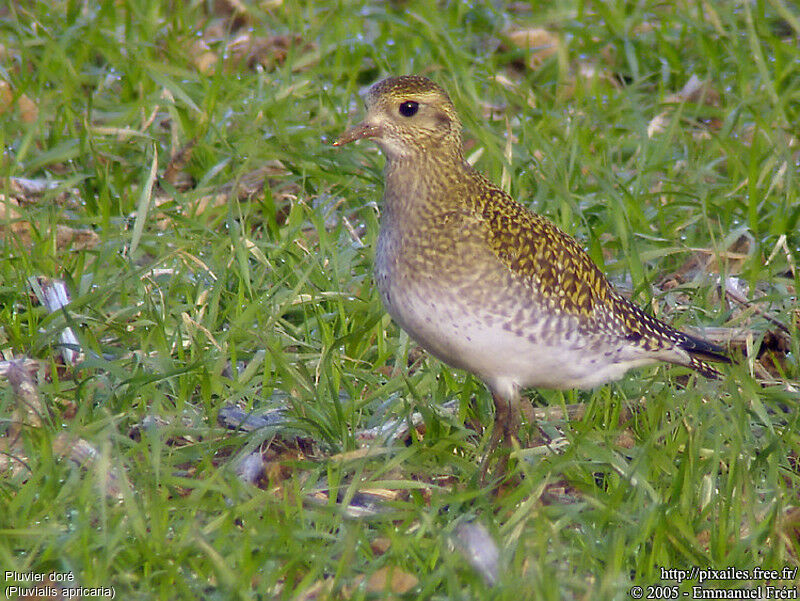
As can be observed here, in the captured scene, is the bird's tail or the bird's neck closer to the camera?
the bird's neck

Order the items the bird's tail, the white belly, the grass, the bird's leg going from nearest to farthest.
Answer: the grass
the white belly
the bird's leg
the bird's tail

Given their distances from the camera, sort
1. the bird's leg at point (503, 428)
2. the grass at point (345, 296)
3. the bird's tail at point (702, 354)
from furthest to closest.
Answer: the bird's tail at point (702, 354) < the bird's leg at point (503, 428) < the grass at point (345, 296)

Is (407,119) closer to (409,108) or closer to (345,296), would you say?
(409,108)

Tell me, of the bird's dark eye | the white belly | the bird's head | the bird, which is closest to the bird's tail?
the bird

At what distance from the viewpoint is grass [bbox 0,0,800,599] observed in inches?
159

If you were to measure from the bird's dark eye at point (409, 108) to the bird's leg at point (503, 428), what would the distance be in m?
1.12

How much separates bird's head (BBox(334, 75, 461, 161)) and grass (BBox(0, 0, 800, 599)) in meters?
0.93

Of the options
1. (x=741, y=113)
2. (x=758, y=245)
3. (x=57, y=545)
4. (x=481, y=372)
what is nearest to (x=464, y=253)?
(x=481, y=372)

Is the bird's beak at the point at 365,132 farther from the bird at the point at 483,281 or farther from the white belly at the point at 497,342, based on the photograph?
Answer: the white belly at the point at 497,342

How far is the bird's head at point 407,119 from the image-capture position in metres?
4.74

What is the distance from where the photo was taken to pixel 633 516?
422 cm

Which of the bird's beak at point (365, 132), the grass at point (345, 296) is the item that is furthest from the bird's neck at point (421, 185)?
the grass at point (345, 296)

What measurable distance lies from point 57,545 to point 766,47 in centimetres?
653

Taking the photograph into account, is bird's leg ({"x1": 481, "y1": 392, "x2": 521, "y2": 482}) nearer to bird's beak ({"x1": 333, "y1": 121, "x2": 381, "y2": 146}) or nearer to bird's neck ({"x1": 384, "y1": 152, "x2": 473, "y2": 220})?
bird's neck ({"x1": 384, "y1": 152, "x2": 473, "y2": 220})
